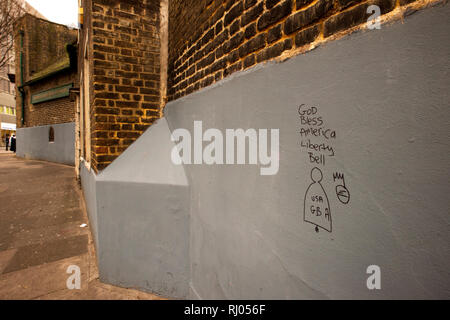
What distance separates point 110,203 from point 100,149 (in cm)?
75

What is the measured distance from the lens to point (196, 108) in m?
2.42

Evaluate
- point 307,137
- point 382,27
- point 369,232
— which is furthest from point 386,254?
point 382,27

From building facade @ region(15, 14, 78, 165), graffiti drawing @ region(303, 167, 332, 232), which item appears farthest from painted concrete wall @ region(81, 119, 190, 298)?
building facade @ region(15, 14, 78, 165)

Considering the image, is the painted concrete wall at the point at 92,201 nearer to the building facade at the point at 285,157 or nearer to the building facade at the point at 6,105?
the building facade at the point at 285,157

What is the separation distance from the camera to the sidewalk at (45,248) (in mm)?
2656

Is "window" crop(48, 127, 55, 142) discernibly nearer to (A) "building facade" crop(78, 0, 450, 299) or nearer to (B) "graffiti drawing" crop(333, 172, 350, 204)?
(A) "building facade" crop(78, 0, 450, 299)

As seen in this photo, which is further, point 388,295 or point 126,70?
point 126,70

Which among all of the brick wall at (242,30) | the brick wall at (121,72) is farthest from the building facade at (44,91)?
the brick wall at (242,30)

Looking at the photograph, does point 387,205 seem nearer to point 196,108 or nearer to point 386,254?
point 386,254

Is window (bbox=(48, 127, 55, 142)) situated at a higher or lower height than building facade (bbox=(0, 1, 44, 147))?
lower

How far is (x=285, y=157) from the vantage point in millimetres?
1343

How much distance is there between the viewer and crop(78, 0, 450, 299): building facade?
805 millimetres

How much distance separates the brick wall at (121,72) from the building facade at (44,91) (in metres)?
8.80

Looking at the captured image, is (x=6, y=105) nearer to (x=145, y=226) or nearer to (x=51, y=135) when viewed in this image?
(x=51, y=135)
